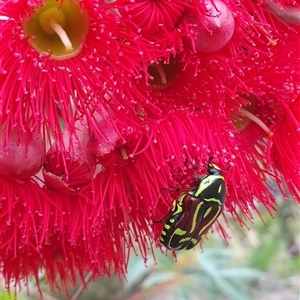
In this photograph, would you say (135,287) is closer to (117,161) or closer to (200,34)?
(117,161)

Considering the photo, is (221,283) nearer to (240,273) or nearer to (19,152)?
(240,273)

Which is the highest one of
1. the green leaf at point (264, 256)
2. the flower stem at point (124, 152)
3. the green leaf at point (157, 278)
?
Answer: the flower stem at point (124, 152)

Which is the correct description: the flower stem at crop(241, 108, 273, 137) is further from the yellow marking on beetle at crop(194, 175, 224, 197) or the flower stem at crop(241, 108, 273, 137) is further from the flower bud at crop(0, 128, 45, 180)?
the flower bud at crop(0, 128, 45, 180)

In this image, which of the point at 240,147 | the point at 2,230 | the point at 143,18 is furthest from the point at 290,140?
the point at 2,230

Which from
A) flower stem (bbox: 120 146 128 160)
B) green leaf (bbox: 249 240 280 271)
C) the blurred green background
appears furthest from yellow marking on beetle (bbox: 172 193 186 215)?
green leaf (bbox: 249 240 280 271)

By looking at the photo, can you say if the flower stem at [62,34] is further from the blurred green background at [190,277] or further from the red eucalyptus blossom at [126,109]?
the blurred green background at [190,277]

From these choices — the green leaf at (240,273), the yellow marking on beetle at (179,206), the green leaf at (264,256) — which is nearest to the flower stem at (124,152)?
the yellow marking on beetle at (179,206)
